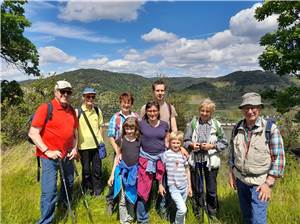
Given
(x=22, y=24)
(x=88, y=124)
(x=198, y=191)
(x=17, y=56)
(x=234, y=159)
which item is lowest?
(x=198, y=191)

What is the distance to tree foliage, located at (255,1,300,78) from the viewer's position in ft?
38.6

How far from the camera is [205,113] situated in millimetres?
4484

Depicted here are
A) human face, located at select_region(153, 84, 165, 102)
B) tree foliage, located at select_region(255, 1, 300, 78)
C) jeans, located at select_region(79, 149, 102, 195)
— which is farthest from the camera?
tree foliage, located at select_region(255, 1, 300, 78)

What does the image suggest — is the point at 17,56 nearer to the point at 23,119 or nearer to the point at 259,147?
the point at 23,119

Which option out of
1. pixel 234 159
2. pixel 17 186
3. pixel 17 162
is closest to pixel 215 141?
pixel 234 159

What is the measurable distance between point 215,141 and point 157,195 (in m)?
1.27

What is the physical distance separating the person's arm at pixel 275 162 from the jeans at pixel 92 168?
2.89 m

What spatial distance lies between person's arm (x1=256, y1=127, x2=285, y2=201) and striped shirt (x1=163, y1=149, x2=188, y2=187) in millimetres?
1227

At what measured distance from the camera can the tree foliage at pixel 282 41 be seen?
11758 millimetres

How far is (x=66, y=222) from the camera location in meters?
4.56

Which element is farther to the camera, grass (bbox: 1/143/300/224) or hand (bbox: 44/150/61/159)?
grass (bbox: 1/143/300/224)

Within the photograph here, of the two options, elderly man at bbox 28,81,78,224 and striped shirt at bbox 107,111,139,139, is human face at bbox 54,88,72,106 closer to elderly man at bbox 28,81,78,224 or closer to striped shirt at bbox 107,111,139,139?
elderly man at bbox 28,81,78,224

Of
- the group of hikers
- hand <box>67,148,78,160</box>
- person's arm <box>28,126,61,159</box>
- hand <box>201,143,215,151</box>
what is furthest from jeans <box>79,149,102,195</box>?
hand <box>201,143,215,151</box>

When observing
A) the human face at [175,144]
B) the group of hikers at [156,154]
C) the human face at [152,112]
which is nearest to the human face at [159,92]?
the group of hikers at [156,154]
